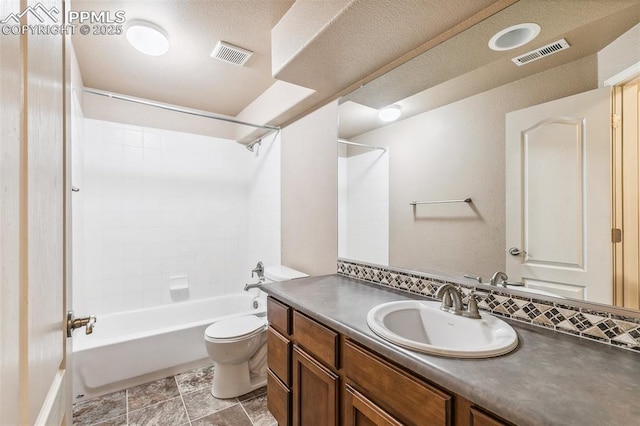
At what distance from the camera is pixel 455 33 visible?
131 cm

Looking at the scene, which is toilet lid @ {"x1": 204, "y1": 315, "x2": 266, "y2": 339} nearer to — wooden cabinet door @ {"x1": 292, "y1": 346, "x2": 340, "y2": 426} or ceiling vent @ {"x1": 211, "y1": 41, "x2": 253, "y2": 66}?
wooden cabinet door @ {"x1": 292, "y1": 346, "x2": 340, "y2": 426}

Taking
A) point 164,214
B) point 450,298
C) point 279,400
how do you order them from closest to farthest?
1. point 450,298
2. point 279,400
3. point 164,214

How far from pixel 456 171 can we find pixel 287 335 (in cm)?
121

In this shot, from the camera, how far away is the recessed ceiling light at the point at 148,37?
1.72 metres

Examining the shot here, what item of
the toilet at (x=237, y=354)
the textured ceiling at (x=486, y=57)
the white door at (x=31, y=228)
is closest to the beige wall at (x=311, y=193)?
the toilet at (x=237, y=354)

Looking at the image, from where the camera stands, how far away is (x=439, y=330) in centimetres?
119

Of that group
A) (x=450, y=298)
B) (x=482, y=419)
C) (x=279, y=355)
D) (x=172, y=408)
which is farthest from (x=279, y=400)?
(x=482, y=419)

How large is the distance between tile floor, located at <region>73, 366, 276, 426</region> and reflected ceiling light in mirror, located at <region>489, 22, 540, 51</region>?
2412 mm

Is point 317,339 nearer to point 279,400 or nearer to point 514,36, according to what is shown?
point 279,400

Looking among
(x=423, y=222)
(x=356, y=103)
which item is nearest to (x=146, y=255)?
(x=356, y=103)

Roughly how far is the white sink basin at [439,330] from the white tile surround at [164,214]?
5.77ft

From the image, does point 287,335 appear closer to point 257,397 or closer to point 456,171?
point 257,397

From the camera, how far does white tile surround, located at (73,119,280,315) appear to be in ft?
8.79

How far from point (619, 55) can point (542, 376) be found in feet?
3.46
